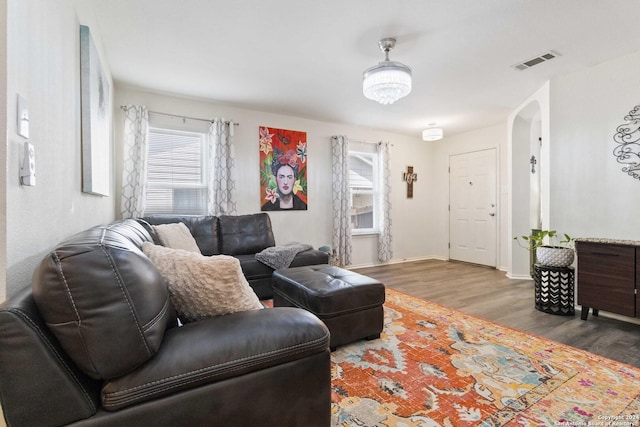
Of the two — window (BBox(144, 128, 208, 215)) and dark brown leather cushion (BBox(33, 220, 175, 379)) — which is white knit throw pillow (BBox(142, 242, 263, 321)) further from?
window (BBox(144, 128, 208, 215))

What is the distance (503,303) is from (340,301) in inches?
85.0

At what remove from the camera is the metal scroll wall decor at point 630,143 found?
103 inches

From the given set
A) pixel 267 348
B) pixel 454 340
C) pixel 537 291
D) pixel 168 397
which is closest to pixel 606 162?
pixel 537 291

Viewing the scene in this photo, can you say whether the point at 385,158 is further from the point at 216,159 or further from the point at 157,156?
the point at 157,156

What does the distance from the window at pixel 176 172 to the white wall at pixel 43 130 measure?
1964mm

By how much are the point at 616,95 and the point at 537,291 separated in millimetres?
1993

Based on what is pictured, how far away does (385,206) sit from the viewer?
517 centimetres

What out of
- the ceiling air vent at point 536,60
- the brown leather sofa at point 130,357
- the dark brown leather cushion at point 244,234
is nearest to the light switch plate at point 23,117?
the brown leather sofa at point 130,357

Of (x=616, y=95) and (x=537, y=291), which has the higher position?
(x=616, y=95)

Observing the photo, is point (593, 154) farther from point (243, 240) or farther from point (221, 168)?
point (221, 168)

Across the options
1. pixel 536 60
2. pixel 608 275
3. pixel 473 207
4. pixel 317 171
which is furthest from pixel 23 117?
pixel 473 207

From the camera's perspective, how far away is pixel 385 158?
5188mm

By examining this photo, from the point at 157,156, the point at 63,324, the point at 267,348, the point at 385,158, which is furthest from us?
the point at 385,158

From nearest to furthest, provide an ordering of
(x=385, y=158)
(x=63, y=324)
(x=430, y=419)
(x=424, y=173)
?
(x=63, y=324) → (x=430, y=419) → (x=385, y=158) → (x=424, y=173)
